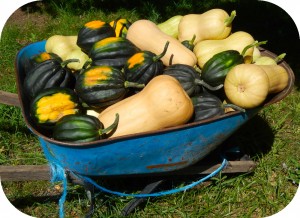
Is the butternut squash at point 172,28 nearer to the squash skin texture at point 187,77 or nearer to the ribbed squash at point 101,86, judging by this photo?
the squash skin texture at point 187,77

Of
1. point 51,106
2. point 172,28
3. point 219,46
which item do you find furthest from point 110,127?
point 172,28

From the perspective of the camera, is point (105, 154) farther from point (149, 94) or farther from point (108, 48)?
point (108, 48)

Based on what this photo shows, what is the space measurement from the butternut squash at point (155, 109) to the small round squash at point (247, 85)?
26cm

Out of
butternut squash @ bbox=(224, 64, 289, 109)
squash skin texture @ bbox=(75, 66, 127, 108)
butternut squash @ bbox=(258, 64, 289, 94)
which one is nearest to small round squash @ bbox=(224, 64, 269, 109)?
butternut squash @ bbox=(224, 64, 289, 109)

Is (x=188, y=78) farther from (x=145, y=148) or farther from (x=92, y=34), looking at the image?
→ (x=92, y=34)

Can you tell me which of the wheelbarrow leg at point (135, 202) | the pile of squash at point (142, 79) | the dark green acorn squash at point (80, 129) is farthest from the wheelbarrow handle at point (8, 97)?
the wheelbarrow leg at point (135, 202)

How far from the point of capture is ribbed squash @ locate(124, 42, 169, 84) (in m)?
2.43

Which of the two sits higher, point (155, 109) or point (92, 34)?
point (92, 34)

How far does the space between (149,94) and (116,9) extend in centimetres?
321

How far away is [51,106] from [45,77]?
0.90ft

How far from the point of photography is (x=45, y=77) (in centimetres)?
248

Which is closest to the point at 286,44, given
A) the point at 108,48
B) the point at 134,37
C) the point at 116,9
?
the point at 116,9

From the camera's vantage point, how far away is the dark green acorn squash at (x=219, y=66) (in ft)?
7.91

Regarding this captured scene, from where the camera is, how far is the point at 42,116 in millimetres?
2275
